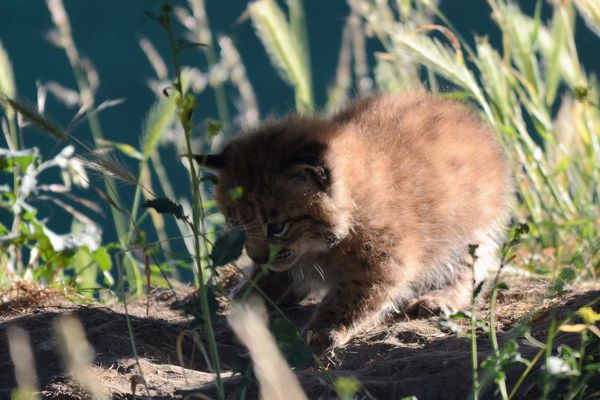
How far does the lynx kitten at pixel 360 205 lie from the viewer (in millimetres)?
3777

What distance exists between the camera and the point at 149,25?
7.01 metres

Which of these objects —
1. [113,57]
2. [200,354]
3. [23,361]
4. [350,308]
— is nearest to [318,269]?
[350,308]

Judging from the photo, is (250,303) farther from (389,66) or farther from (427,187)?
(389,66)

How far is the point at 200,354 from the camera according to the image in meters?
3.35

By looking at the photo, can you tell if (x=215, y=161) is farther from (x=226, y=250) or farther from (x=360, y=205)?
(x=226, y=250)

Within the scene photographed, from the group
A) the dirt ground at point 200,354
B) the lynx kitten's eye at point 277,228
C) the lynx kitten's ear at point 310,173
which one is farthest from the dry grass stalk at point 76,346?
the lynx kitten's ear at point 310,173

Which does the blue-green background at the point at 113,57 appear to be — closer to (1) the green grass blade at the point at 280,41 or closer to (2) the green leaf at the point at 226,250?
(1) the green grass blade at the point at 280,41

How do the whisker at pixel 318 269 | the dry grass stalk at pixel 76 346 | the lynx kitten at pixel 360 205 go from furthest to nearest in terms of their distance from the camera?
the whisker at pixel 318 269
the lynx kitten at pixel 360 205
the dry grass stalk at pixel 76 346

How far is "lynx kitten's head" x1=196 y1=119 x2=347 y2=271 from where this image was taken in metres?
3.73

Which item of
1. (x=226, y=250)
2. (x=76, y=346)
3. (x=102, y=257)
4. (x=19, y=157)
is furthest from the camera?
(x=102, y=257)

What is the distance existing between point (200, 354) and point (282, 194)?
73 cm

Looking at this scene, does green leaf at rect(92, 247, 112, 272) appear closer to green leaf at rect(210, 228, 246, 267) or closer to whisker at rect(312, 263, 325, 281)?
whisker at rect(312, 263, 325, 281)

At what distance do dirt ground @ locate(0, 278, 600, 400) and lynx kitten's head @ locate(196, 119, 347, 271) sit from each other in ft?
1.27

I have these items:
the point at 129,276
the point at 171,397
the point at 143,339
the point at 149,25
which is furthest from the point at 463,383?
the point at 149,25
